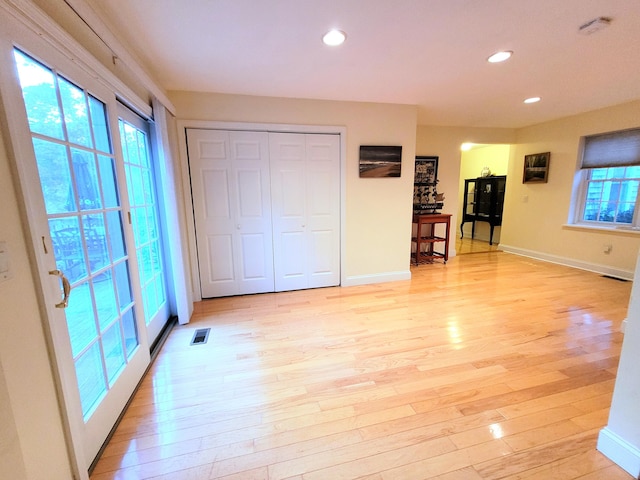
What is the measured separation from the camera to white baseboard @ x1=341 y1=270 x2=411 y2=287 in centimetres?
369

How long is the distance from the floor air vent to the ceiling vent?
3.80 meters

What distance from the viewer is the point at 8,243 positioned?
0.89 m

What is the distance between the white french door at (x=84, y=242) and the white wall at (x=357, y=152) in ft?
4.79

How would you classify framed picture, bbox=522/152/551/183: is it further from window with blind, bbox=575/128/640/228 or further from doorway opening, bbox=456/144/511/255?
doorway opening, bbox=456/144/511/255

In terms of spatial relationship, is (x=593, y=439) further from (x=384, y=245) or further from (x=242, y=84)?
(x=242, y=84)

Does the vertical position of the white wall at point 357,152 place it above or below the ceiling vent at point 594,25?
below

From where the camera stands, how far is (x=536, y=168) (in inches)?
189

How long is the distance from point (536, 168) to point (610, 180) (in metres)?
1.02

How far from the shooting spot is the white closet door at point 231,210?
3.04 metres

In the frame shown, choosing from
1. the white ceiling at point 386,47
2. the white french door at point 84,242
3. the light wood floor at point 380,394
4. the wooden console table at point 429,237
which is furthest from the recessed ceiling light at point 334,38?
the wooden console table at point 429,237

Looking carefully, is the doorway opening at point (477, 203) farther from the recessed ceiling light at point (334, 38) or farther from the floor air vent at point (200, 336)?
the floor air vent at point (200, 336)

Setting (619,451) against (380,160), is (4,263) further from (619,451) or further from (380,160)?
(380,160)

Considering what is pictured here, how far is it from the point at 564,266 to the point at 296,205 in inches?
185

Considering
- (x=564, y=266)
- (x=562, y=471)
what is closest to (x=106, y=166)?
(x=562, y=471)
